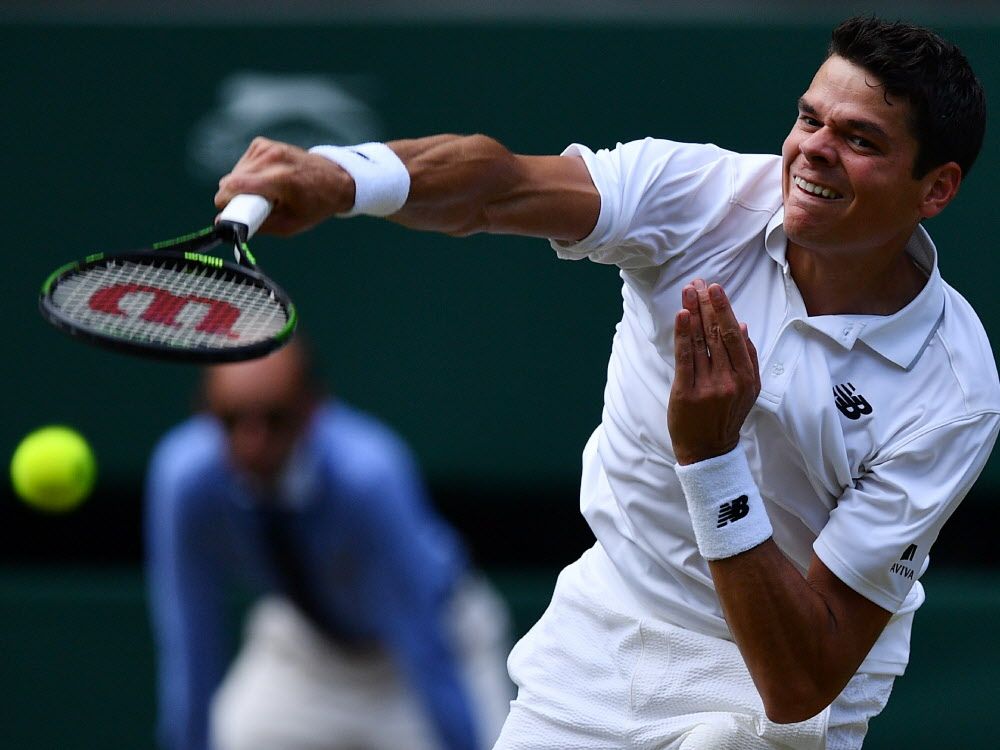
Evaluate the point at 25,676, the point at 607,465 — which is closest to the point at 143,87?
the point at 25,676

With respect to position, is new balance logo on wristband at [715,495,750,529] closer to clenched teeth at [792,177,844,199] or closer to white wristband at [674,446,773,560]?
white wristband at [674,446,773,560]

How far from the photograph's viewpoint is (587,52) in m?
5.62

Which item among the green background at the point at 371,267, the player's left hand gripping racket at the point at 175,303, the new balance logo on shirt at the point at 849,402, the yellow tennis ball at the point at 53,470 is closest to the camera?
the player's left hand gripping racket at the point at 175,303

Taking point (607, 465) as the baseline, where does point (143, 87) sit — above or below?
below

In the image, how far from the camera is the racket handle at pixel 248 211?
2395 mm

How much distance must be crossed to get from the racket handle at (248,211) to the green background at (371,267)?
3.13 metres

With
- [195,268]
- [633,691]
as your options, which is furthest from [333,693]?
[195,268]

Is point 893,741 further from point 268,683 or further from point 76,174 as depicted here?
point 76,174

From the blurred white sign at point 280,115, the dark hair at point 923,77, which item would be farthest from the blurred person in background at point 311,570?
the dark hair at point 923,77

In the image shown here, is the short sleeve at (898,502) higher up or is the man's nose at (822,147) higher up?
→ the man's nose at (822,147)

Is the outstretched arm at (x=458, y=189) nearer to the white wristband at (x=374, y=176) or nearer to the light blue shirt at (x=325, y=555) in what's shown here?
the white wristband at (x=374, y=176)

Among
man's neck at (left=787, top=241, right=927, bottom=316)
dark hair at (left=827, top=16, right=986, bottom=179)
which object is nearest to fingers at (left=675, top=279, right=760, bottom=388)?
man's neck at (left=787, top=241, right=927, bottom=316)

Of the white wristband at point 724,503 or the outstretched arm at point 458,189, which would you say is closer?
the outstretched arm at point 458,189

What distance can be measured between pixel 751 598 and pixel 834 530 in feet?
0.62
